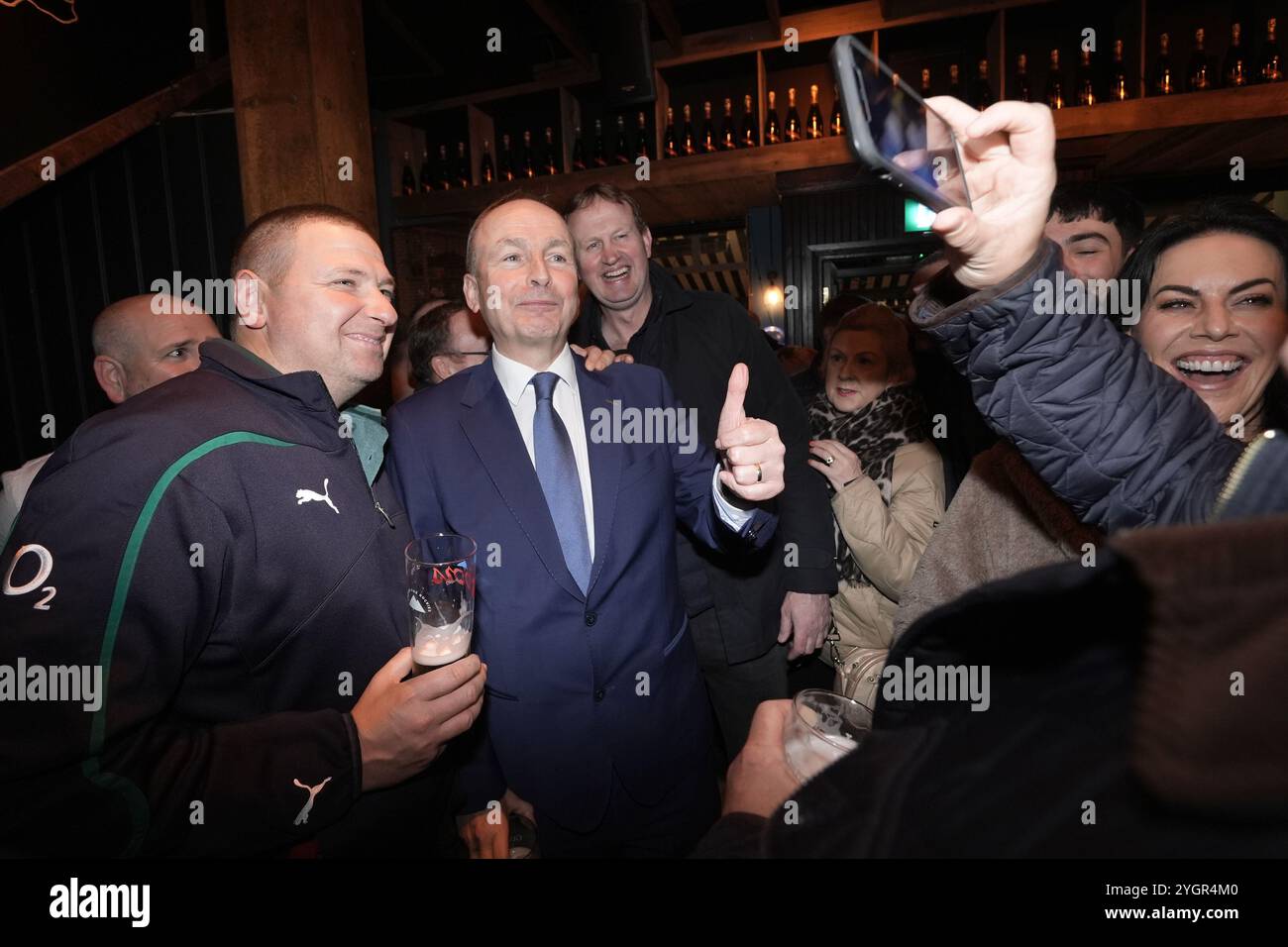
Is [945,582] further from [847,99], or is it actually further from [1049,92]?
[1049,92]

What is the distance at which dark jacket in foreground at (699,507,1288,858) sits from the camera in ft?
1.26

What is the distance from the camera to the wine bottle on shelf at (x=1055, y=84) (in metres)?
4.30

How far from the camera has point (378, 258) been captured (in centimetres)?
170

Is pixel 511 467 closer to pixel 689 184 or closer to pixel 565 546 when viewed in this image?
pixel 565 546

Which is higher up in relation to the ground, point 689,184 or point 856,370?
point 689,184

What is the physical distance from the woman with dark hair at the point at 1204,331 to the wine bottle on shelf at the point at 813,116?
13.6ft

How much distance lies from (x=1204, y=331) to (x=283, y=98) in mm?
2679

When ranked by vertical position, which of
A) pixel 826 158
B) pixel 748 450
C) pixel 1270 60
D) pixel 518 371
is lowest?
pixel 748 450

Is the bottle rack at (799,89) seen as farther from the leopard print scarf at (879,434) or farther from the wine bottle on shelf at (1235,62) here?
the leopard print scarf at (879,434)

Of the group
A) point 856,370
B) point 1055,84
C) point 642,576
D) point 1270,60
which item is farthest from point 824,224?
point 642,576

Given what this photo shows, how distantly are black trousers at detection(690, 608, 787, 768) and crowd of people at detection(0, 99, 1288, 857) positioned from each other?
1 centimetres

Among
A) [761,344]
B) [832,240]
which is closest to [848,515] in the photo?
[761,344]

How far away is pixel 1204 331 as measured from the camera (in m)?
1.28

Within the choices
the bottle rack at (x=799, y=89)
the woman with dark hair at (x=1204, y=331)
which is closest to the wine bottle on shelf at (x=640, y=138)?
the bottle rack at (x=799, y=89)
